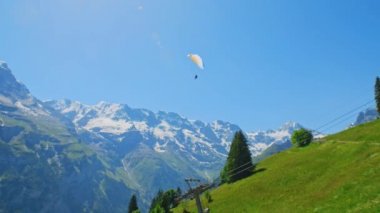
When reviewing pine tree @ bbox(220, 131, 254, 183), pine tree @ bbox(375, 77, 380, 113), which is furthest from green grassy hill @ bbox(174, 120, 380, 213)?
pine tree @ bbox(375, 77, 380, 113)

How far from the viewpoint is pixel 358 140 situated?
82250mm

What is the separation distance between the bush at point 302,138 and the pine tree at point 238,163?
577 inches

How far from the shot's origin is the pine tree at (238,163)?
327 feet

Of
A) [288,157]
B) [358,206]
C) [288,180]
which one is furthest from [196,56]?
[288,157]

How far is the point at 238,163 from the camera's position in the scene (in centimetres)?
10356

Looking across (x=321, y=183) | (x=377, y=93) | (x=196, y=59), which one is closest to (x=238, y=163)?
(x=321, y=183)

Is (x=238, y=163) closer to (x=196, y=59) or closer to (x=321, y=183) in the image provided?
(x=321, y=183)

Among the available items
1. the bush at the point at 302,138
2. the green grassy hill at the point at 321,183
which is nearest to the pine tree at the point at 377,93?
the bush at the point at 302,138

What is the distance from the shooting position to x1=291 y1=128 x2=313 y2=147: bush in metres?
108

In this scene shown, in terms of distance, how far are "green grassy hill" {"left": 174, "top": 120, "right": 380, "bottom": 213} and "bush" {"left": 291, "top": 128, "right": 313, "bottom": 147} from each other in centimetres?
1177

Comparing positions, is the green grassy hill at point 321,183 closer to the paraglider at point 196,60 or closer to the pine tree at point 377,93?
the paraglider at point 196,60

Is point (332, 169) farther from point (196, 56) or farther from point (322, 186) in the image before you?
point (196, 56)

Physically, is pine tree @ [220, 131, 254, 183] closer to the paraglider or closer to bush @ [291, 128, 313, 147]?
bush @ [291, 128, 313, 147]

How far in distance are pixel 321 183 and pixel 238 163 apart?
1638 inches
